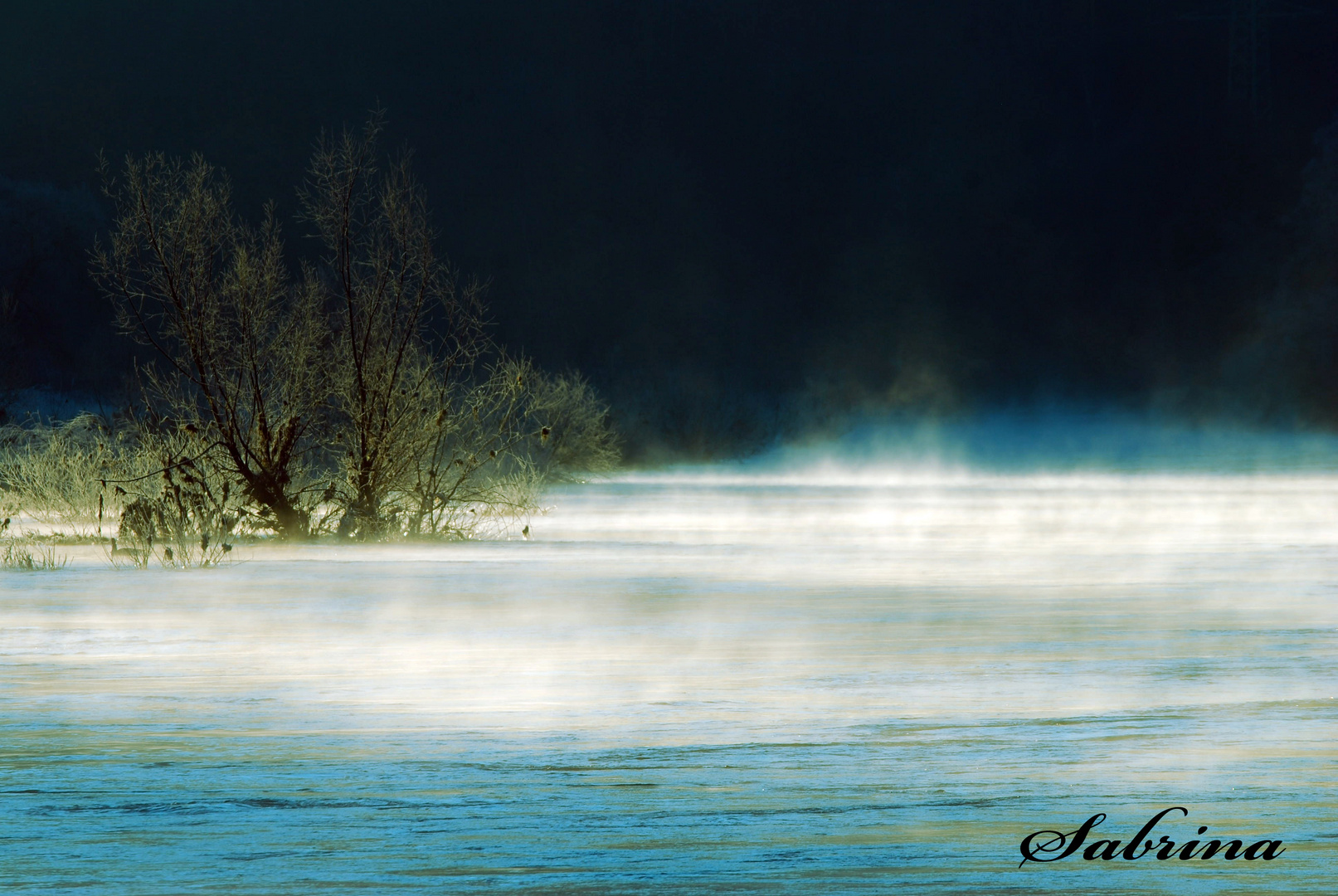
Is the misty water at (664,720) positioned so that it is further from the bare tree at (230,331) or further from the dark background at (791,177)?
the dark background at (791,177)

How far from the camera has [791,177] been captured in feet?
187

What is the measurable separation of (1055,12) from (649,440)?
33.3 meters

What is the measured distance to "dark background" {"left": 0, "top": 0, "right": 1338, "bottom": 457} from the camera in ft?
142

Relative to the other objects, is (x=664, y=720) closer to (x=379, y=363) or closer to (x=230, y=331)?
(x=379, y=363)

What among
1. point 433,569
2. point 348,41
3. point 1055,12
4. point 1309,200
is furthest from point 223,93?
point 433,569

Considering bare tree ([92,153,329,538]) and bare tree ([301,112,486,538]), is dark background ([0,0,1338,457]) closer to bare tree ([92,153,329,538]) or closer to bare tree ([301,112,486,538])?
bare tree ([301,112,486,538])

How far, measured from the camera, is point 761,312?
167ft

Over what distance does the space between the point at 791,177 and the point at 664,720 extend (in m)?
51.7

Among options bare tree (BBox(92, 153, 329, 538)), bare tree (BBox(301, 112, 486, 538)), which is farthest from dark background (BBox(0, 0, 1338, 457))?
bare tree (BBox(92, 153, 329, 538))

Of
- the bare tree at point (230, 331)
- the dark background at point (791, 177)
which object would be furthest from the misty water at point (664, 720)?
the dark background at point (791, 177)

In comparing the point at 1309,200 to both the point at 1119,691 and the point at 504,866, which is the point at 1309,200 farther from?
the point at 504,866

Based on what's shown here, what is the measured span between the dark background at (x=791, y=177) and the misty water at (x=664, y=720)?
24086mm

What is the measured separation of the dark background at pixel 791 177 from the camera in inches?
1703

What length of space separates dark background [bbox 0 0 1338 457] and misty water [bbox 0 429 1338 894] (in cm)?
2409
